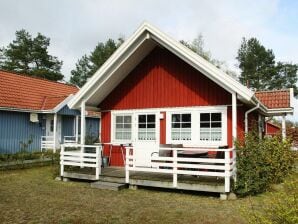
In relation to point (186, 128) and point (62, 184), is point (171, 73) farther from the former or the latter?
point (62, 184)

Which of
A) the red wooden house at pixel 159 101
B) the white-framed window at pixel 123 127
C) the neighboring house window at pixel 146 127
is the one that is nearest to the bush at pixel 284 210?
the red wooden house at pixel 159 101

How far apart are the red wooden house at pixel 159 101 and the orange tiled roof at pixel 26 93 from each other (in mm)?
7692

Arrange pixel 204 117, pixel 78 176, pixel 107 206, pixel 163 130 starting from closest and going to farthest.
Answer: pixel 107 206 → pixel 78 176 → pixel 204 117 → pixel 163 130

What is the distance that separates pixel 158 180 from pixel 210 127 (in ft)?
9.76

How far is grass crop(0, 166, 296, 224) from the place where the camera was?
7.07 m

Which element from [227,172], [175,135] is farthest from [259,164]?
[175,135]

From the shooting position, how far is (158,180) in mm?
9875

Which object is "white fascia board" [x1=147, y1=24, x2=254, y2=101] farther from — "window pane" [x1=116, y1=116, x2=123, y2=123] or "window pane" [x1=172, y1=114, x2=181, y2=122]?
"window pane" [x1=116, y1=116, x2=123, y2=123]

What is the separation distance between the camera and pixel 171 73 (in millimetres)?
12641

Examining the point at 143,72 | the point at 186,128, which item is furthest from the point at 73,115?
the point at 186,128

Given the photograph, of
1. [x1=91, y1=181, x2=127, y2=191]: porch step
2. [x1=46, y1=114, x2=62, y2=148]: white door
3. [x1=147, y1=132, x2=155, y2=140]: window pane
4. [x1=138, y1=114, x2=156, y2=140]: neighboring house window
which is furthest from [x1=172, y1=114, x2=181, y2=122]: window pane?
[x1=46, y1=114, x2=62, y2=148]: white door

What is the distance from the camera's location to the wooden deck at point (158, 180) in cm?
914

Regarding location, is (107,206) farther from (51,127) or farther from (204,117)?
(51,127)

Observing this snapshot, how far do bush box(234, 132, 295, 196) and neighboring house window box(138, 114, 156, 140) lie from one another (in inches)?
161
